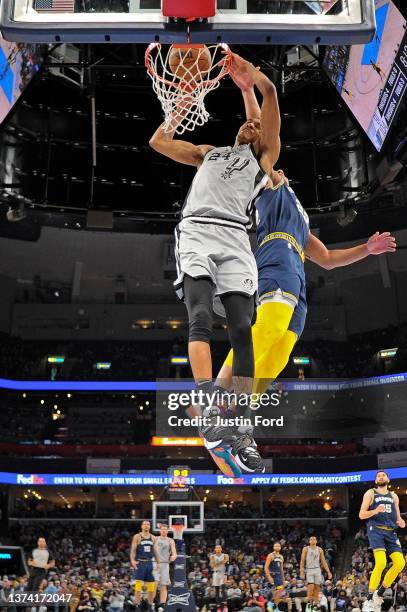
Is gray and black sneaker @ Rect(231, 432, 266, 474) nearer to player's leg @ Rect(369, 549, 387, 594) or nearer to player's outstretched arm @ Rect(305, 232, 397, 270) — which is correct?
player's outstretched arm @ Rect(305, 232, 397, 270)

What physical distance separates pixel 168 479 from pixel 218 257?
21.0 metres

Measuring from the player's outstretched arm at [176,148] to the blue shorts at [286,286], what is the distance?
1.29 m

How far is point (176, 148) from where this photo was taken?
7609 mm

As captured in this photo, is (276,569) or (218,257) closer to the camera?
(218,257)

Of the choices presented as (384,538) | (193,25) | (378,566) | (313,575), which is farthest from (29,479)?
(193,25)

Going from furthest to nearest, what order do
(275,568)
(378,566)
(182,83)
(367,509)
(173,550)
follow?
1. (275,568)
2. (173,550)
3. (367,509)
4. (378,566)
5. (182,83)

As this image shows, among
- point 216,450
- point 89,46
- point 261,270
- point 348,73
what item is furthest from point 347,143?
point 216,450

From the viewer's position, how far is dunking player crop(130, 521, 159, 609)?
1410 cm

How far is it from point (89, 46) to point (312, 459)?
16075 millimetres

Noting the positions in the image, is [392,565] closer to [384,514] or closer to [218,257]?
[384,514]

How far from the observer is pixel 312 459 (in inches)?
1061

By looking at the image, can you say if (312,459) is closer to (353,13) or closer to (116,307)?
(116,307)

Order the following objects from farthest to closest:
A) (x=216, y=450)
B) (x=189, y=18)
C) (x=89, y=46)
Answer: (x=89, y=46) < (x=216, y=450) < (x=189, y=18)

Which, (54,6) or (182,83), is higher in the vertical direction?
(182,83)
